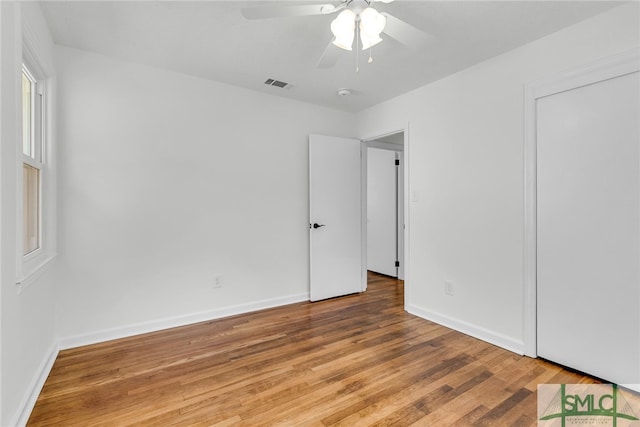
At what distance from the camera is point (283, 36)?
90.7 inches

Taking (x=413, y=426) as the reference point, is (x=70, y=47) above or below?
above

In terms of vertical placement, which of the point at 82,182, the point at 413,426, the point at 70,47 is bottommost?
the point at 413,426

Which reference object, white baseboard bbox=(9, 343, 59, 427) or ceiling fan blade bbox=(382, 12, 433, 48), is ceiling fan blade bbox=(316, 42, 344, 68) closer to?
ceiling fan blade bbox=(382, 12, 433, 48)

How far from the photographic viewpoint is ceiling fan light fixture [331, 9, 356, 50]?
1624mm

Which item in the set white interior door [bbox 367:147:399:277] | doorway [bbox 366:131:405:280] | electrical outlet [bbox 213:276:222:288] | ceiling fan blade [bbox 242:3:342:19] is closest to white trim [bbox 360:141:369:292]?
doorway [bbox 366:131:405:280]

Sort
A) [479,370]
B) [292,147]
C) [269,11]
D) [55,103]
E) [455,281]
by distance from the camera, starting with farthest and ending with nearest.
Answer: [292,147] < [455,281] < [55,103] < [479,370] < [269,11]

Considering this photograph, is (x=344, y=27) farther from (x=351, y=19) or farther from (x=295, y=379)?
(x=295, y=379)

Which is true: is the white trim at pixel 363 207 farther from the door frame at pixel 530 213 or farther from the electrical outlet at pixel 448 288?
Result: the door frame at pixel 530 213

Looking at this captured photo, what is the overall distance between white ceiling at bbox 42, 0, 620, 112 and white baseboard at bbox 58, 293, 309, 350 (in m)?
2.39

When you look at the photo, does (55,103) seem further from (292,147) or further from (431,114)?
(431,114)

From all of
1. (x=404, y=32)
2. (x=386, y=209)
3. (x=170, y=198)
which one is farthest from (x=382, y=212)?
(x=404, y=32)

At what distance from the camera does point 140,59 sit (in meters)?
2.69

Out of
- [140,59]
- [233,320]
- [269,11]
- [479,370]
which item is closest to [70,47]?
[140,59]

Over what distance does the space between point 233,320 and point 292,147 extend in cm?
205
